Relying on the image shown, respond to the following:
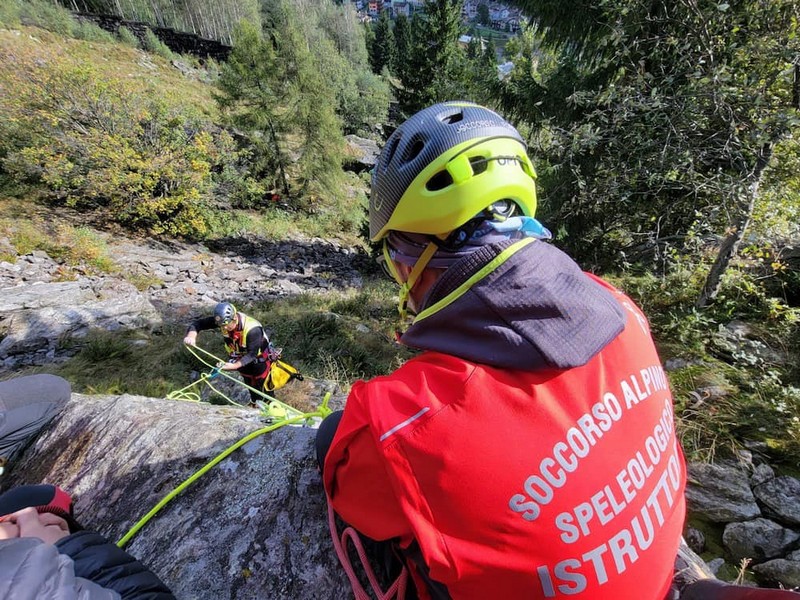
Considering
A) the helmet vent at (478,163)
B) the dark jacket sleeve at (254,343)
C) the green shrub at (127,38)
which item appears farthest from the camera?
the green shrub at (127,38)

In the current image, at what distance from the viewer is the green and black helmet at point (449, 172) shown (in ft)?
4.66

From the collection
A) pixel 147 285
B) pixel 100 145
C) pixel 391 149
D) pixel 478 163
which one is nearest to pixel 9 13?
pixel 100 145

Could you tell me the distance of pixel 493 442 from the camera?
0.97 metres

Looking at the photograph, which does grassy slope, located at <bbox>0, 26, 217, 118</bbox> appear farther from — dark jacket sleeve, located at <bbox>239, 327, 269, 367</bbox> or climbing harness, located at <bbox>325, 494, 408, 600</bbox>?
climbing harness, located at <bbox>325, 494, 408, 600</bbox>

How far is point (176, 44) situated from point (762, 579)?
185ft

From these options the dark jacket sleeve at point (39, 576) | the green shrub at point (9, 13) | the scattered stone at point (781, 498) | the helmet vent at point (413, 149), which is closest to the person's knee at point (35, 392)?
the dark jacket sleeve at point (39, 576)

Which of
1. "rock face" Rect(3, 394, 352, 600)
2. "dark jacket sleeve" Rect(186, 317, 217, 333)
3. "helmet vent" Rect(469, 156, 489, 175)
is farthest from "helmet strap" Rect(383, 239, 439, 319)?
"dark jacket sleeve" Rect(186, 317, 217, 333)

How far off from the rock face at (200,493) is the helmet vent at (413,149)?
1689 mm

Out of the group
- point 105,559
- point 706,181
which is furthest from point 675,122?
point 105,559

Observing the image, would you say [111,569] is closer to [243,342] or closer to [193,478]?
[193,478]

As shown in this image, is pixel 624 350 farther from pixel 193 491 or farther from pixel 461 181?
pixel 193 491

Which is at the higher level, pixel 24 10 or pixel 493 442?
pixel 24 10

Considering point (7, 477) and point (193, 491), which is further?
point (7, 477)

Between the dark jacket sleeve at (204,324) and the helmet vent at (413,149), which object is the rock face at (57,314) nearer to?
the dark jacket sleeve at (204,324)
